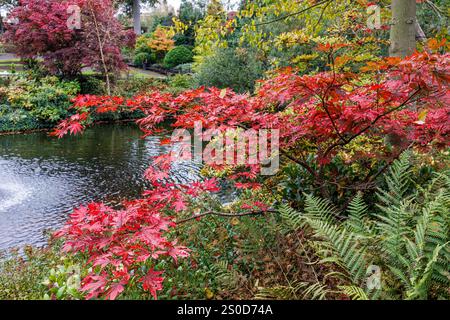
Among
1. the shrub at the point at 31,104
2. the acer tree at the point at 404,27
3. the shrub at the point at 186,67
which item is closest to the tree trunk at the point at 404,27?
the acer tree at the point at 404,27

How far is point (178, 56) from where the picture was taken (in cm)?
2261

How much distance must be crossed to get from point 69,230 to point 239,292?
1.03 metres

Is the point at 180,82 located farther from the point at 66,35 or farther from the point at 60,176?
the point at 60,176

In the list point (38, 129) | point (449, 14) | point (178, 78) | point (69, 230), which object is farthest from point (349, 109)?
point (178, 78)

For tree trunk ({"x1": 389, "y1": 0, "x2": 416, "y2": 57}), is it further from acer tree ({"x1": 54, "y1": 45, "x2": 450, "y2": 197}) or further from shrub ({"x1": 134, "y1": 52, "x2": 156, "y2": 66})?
shrub ({"x1": 134, "y1": 52, "x2": 156, "y2": 66})

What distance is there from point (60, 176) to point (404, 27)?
6515 mm

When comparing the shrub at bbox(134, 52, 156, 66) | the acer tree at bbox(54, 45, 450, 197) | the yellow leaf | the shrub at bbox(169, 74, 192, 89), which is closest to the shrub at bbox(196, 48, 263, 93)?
the shrub at bbox(169, 74, 192, 89)

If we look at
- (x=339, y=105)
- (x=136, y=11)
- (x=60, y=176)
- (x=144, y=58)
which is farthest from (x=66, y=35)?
(x=136, y=11)

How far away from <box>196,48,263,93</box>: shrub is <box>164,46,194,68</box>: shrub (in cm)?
860

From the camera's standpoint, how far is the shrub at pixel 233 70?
13820mm

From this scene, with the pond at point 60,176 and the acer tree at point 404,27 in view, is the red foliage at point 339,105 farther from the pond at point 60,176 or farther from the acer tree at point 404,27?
the pond at point 60,176

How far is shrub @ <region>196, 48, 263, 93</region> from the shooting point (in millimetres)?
13820

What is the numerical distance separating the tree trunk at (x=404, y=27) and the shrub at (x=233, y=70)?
1027 centimetres

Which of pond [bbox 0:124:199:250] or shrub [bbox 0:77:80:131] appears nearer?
pond [bbox 0:124:199:250]
